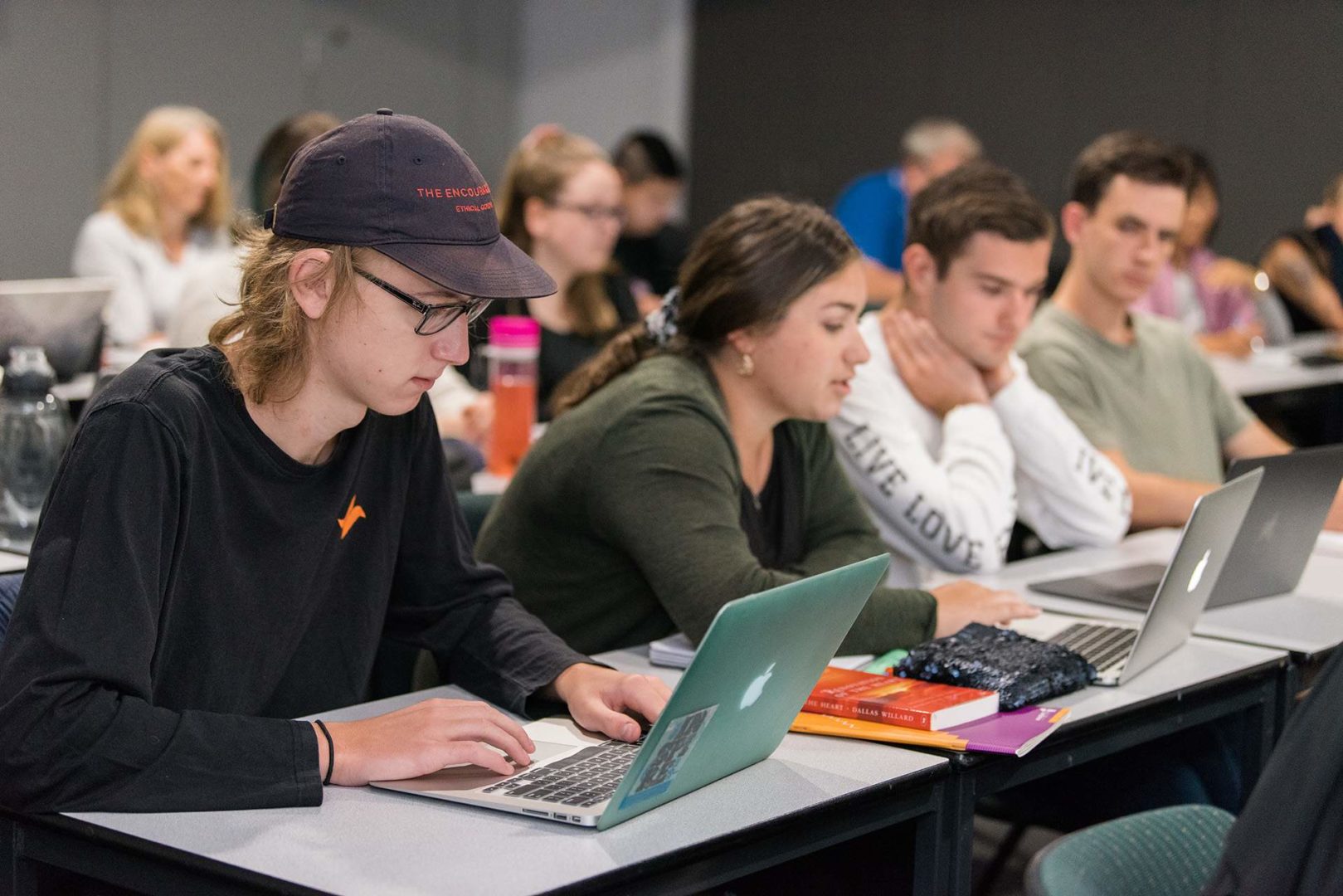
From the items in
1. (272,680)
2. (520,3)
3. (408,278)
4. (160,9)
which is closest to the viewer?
(408,278)

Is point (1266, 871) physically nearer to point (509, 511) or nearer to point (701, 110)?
point (509, 511)

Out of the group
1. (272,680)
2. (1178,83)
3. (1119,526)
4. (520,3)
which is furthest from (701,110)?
(272,680)

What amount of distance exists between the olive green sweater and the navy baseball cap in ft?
1.65

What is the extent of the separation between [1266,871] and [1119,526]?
174 centimetres

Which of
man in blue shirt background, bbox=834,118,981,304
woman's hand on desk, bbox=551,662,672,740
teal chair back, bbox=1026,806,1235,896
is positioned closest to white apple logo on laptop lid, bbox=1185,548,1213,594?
teal chair back, bbox=1026,806,1235,896

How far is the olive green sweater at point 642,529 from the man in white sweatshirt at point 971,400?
1.07 ft

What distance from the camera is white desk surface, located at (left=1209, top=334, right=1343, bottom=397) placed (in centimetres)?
486

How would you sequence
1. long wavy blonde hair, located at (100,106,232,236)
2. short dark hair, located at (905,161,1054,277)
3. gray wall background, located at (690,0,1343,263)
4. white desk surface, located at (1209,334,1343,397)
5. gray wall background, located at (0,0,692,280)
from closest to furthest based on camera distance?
short dark hair, located at (905,161,1054,277)
white desk surface, located at (1209,334,1343,397)
long wavy blonde hair, located at (100,106,232,236)
gray wall background, located at (0,0,692,280)
gray wall background, located at (690,0,1343,263)

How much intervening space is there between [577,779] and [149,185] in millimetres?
4512

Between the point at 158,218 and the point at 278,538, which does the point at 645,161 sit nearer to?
the point at 158,218

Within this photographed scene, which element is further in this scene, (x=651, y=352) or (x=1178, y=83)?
(x=1178, y=83)

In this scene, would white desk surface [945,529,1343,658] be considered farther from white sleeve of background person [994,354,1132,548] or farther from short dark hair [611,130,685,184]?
short dark hair [611,130,685,184]

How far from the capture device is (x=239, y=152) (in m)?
7.08

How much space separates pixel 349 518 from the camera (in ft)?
5.64
